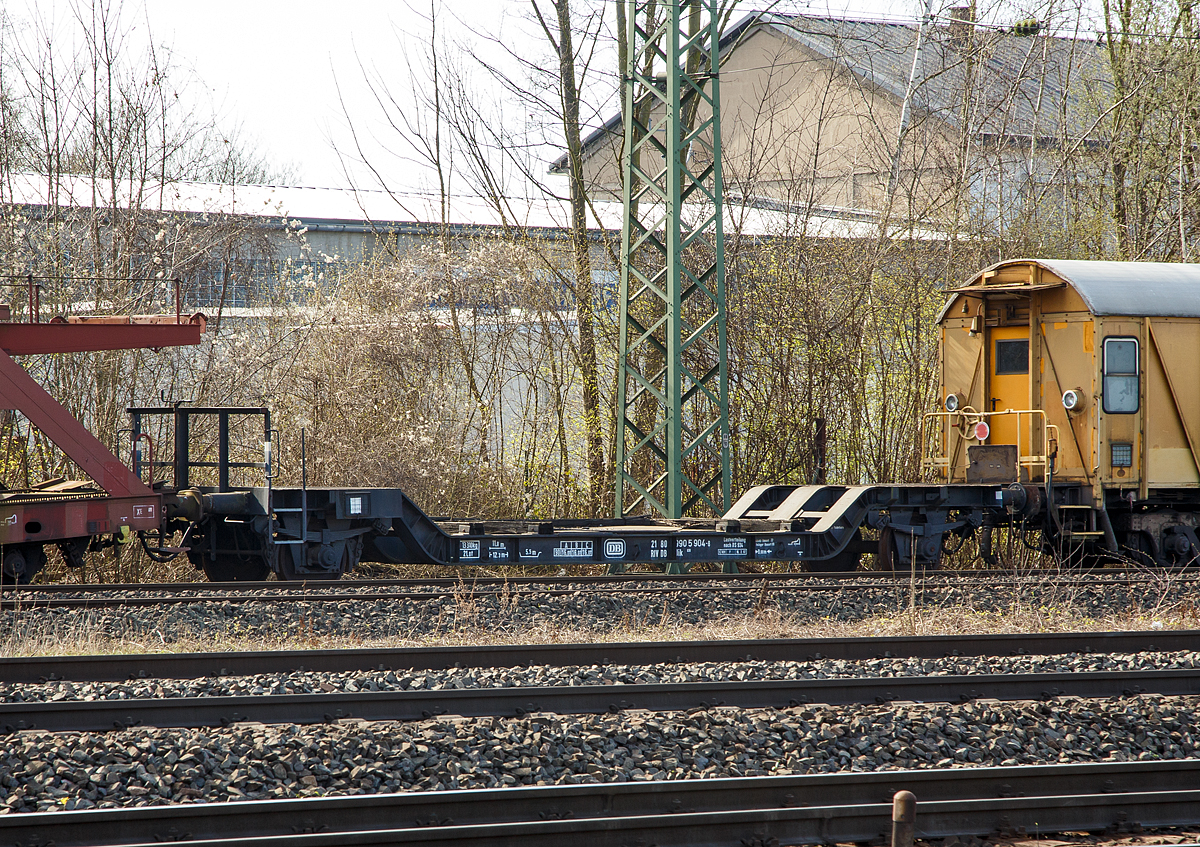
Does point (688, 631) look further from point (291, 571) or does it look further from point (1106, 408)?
point (1106, 408)

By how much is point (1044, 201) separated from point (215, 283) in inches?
640

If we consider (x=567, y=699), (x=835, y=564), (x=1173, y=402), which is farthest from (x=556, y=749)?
(x=1173, y=402)

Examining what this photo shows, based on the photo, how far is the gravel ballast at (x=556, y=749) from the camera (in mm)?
4918

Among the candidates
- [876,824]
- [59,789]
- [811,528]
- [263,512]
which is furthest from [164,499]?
[876,824]

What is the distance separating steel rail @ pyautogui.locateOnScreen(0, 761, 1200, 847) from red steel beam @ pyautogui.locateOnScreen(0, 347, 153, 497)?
6.71 m

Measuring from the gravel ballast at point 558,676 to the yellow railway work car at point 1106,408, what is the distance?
534cm

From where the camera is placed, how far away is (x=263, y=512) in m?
10.9

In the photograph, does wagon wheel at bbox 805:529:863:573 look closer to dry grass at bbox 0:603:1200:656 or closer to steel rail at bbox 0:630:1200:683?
dry grass at bbox 0:603:1200:656

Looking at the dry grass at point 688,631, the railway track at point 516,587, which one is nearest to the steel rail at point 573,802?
the dry grass at point 688,631

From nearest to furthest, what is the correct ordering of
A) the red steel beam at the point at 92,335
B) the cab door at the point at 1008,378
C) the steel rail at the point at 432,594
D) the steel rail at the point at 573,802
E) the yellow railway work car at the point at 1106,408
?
1. the steel rail at the point at 573,802
2. the steel rail at the point at 432,594
3. the red steel beam at the point at 92,335
4. the yellow railway work car at the point at 1106,408
5. the cab door at the point at 1008,378

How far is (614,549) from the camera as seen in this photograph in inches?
456

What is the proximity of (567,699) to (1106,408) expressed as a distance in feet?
31.4

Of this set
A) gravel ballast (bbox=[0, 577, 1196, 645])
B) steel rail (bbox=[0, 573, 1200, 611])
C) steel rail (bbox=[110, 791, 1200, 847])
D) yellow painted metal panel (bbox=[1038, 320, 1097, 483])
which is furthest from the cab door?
steel rail (bbox=[110, 791, 1200, 847])

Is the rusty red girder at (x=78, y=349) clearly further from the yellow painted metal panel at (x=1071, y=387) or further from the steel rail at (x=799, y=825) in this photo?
the yellow painted metal panel at (x=1071, y=387)
